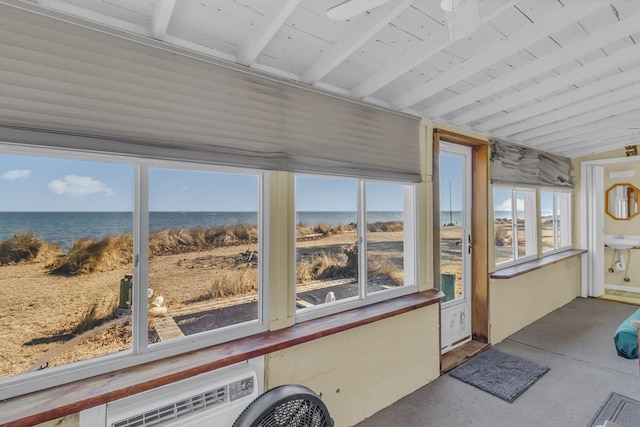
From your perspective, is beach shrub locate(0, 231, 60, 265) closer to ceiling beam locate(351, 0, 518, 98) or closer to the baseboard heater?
the baseboard heater

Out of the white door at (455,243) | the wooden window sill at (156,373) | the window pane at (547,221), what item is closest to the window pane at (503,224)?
the white door at (455,243)

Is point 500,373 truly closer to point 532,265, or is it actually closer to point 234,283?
point 532,265

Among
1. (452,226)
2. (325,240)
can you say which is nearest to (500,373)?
(452,226)

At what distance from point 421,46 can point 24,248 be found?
2.04 meters

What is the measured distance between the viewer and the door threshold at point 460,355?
2764 mm

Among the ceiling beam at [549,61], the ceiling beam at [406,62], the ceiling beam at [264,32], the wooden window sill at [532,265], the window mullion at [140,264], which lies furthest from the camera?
the wooden window sill at [532,265]

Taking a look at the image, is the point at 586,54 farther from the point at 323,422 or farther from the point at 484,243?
the point at 323,422

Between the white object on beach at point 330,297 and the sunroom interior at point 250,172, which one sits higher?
the sunroom interior at point 250,172

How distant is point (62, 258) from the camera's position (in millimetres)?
1352

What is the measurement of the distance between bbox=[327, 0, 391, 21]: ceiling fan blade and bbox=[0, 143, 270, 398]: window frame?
2.88ft

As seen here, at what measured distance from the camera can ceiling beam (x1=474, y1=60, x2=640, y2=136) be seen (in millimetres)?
2279

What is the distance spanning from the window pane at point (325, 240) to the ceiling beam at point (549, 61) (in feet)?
3.34

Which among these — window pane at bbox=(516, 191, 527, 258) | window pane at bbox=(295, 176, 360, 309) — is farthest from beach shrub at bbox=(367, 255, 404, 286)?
window pane at bbox=(516, 191, 527, 258)

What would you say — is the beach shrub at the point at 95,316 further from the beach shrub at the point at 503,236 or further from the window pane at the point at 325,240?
the beach shrub at the point at 503,236
